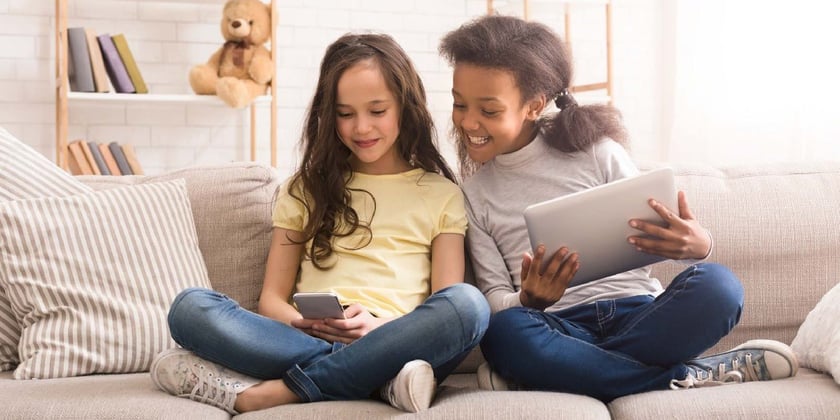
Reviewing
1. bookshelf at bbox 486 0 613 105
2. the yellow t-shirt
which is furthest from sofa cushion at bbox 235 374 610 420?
bookshelf at bbox 486 0 613 105

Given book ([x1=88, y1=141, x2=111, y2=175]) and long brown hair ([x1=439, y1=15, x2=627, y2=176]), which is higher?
long brown hair ([x1=439, y1=15, x2=627, y2=176])

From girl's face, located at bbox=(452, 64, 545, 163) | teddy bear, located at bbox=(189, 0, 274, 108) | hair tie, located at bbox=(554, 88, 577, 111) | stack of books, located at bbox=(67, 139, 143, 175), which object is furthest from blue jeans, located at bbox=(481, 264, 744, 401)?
stack of books, located at bbox=(67, 139, 143, 175)

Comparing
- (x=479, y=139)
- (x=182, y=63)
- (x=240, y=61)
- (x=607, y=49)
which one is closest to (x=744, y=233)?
(x=479, y=139)

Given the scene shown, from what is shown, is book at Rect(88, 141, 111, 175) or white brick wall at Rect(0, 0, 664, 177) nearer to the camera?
book at Rect(88, 141, 111, 175)

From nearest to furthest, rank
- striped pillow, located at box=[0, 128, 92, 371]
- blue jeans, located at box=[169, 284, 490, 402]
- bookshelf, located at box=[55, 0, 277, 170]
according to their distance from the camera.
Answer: blue jeans, located at box=[169, 284, 490, 402]
striped pillow, located at box=[0, 128, 92, 371]
bookshelf, located at box=[55, 0, 277, 170]

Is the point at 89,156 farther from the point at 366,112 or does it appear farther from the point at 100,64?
the point at 366,112

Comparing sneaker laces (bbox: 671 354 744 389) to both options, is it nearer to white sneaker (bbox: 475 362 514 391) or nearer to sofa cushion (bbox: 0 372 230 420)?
white sneaker (bbox: 475 362 514 391)

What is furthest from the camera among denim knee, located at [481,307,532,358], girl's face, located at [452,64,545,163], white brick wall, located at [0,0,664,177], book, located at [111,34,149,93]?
white brick wall, located at [0,0,664,177]

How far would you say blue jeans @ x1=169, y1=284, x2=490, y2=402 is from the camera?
5.26 feet

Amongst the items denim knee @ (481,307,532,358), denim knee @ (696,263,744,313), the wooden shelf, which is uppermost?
the wooden shelf

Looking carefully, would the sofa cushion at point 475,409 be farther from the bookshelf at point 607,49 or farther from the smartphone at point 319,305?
the bookshelf at point 607,49

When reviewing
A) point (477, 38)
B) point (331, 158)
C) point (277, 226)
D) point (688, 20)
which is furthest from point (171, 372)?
point (688, 20)

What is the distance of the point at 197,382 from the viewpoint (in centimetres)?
162

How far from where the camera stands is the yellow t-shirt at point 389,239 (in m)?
1.92
